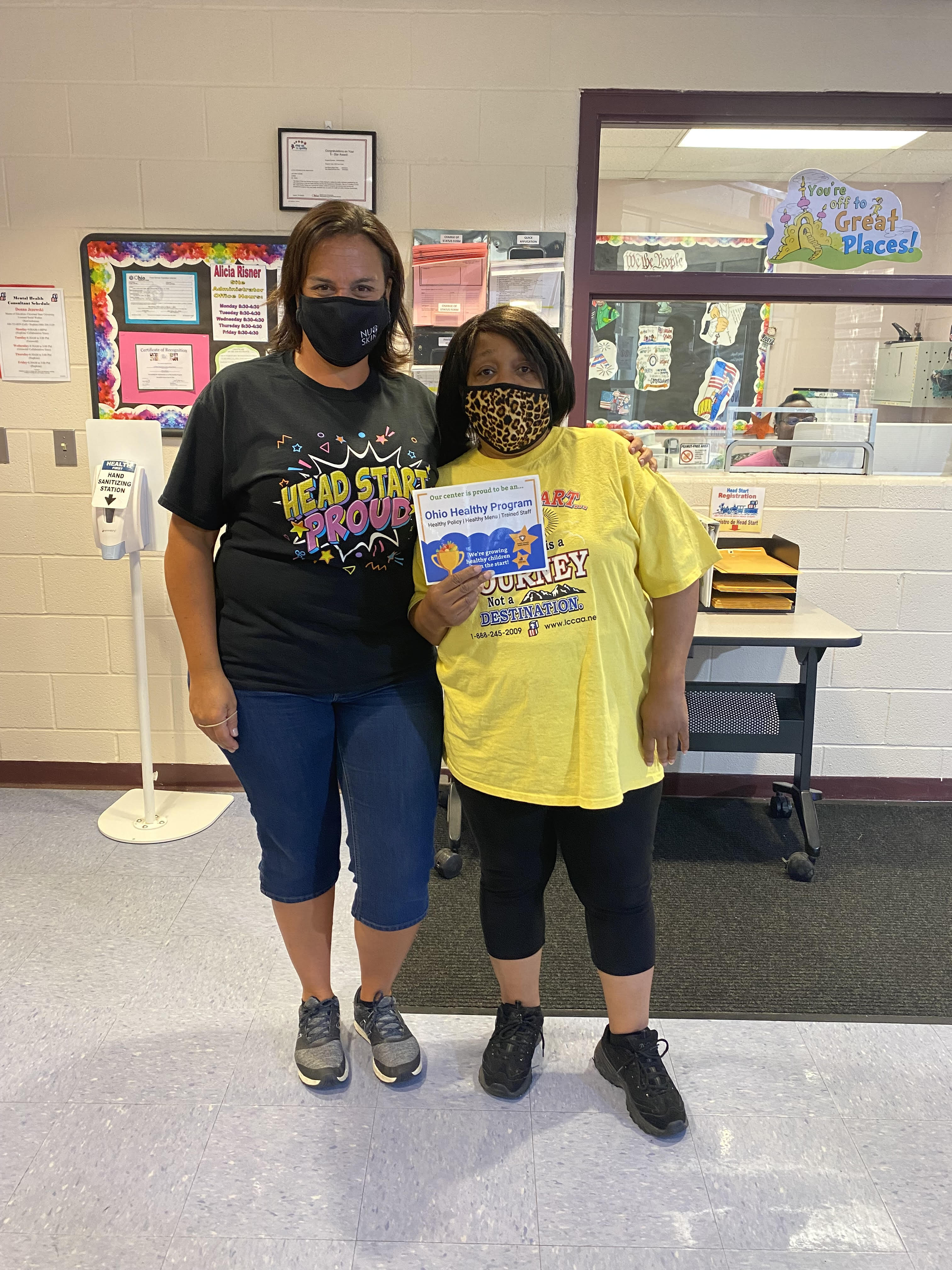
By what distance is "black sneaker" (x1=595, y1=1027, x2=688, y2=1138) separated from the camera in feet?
5.17

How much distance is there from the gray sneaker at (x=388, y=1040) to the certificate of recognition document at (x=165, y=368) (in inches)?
80.2

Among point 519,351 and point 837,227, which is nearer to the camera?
point 519,351

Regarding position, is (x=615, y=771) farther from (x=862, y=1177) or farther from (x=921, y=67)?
(x=921, y=67)

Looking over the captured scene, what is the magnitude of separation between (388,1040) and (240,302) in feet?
7.40

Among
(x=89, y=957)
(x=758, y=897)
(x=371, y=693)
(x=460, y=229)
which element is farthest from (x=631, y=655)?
(x=460, y=229)

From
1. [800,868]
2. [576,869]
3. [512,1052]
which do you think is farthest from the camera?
[800,868]

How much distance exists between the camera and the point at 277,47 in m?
2.65

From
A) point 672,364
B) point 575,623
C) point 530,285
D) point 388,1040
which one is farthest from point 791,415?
point 388,1040

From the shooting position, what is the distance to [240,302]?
2.81 m

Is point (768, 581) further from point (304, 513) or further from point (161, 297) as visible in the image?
point (161, 297)

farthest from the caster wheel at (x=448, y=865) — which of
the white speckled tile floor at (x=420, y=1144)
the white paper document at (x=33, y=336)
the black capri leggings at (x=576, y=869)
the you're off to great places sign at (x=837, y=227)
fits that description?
the you're off to great places sign at (x=837, y=227)

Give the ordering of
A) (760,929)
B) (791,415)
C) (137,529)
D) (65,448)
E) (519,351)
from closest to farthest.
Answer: (519,351) → (760,929) → (137,529) → (65,448) → (791,415)

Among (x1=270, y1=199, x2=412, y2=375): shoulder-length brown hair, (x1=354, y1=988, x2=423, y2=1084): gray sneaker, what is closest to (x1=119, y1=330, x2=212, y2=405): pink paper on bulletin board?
(x1=270, y1=199, x2=412, y2=375): shoulder-length brown hair

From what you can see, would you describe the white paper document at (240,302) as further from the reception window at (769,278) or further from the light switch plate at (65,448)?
the reception window at (769,278)
